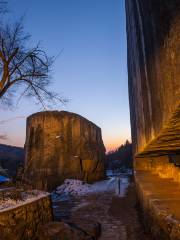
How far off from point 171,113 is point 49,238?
502 centimetres

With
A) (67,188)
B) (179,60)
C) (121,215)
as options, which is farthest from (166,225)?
(67,188)

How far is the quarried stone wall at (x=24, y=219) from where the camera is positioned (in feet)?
16.1

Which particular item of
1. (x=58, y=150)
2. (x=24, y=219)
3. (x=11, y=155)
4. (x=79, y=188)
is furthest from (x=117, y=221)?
(x=11, y=155)

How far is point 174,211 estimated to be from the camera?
340 centimetres

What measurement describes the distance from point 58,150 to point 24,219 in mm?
15229

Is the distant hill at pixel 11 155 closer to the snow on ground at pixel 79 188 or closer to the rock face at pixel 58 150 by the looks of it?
the rock face at pixel 58 150

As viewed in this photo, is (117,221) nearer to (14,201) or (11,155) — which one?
(14,201)

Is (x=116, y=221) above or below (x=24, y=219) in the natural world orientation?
below

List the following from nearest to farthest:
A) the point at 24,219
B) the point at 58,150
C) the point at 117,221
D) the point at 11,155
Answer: the point at 24,219 → the point at 117,221 → the point at 58,150 → the point at 11,155

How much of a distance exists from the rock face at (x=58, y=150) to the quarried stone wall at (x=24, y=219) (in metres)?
12.8

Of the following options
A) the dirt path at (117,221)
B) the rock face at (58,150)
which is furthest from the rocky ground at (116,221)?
the rock face at (58,150)

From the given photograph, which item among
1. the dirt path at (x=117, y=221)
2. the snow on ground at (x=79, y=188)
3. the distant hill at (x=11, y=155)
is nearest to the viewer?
the dirt path at (x=117, y=221)

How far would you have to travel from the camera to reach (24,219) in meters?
5.51

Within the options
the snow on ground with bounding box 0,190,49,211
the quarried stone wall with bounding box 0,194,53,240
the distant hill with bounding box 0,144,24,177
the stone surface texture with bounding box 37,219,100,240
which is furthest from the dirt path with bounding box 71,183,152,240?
the distant hill with bounding box 0,144,24,177
